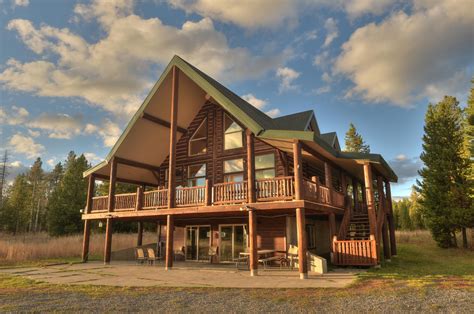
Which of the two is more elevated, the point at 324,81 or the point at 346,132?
the point at 346,132

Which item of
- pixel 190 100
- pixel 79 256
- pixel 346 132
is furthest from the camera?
pixel 346 132

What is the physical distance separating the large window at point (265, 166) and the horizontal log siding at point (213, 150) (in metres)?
0.23

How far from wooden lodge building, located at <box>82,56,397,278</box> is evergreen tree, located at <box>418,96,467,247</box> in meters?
6.84

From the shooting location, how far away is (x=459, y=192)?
2464 centimetres

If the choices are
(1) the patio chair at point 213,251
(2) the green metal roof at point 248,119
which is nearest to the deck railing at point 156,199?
(2) the green metal roof at point 248,119

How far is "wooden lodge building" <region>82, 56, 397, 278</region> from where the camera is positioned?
1352 centimetres

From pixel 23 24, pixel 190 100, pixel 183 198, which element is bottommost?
pixel 183 198

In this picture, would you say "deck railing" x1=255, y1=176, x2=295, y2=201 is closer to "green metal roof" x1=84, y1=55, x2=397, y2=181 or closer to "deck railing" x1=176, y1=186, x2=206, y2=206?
"green metal roof" x1=84, y1=55, x2=397, y2=181

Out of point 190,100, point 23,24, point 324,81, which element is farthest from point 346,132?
point 23,24

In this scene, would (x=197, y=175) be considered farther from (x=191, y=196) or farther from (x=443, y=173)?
(x=443, y=173)

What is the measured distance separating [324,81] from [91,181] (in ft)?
54.3

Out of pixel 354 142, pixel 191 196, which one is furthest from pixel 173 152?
pixel 354 142

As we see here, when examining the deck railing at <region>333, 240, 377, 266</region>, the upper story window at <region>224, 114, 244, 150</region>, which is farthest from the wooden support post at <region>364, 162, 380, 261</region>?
the upper story window at <region>224, 114, 244, 150</region>

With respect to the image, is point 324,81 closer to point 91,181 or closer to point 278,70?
point 278,70
